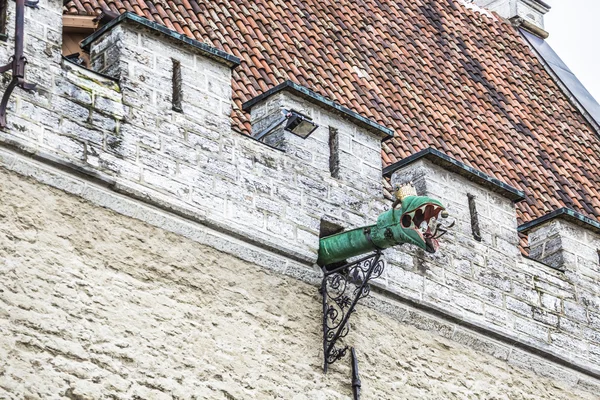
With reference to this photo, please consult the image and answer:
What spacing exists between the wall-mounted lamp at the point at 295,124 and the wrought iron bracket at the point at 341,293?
799 millimetres

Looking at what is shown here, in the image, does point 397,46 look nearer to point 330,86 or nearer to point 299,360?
point 330,86

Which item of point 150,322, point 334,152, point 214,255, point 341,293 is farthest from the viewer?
point 334,152

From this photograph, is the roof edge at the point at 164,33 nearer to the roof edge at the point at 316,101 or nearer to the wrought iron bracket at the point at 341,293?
the roof edge at the point at 316,101

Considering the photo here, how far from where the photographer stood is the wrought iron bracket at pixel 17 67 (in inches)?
291

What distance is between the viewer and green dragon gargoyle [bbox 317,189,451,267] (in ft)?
27.2

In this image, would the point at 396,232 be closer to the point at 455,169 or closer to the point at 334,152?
the point at 334,152

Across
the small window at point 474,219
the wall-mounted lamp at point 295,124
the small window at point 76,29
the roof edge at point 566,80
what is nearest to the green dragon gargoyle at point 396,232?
the wall-mounted lamp at point 295,124

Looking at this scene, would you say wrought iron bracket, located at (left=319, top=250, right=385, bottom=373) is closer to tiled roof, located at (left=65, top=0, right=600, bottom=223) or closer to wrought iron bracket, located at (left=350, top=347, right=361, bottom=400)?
wrought iron bracket, located at (left=350, top=347, right=361, bottom=400)

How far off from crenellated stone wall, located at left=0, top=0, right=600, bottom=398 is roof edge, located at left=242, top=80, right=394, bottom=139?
4 centimetres

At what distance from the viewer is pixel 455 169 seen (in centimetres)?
956

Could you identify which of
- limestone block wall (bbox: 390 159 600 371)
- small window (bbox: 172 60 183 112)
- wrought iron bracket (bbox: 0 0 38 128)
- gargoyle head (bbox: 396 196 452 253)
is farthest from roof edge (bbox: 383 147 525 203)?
wrought iron bracket (bbox: 0 0 38 128)

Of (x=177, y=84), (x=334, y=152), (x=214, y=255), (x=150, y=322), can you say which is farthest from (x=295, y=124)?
(x=150, y=322)

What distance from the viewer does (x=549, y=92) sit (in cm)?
1410

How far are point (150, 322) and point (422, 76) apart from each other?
5717mm
